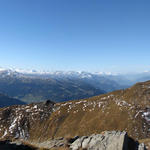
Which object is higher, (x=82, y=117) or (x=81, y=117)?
(x=82, y=117)

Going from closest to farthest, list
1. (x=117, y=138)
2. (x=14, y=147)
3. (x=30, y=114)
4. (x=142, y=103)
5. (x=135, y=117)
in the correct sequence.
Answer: (x=14, y=147)
(x=117, y=138)
(x=135, y=117)
(x=142, y=103)
(x=30, y=114)

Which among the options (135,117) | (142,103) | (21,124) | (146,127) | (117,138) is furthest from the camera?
(21,124)

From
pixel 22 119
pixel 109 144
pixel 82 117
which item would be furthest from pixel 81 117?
pixel 109 144

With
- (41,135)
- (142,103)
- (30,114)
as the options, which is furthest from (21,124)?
(142,103)

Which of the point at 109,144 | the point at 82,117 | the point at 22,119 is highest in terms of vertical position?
the point at 109,144

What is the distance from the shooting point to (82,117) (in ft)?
358

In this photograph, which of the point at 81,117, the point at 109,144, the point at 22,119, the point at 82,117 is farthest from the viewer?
the point at 22,119

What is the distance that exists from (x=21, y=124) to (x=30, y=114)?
1083 centimetres

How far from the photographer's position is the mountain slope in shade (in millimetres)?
92750

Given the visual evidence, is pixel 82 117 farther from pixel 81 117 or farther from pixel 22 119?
pixel 22 119

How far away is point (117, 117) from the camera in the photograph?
→ 96.6 m

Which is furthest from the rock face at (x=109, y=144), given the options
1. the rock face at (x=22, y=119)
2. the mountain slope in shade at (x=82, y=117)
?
the rock face at (x=22, y=119)

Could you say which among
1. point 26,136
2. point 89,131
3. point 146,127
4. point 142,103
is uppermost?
point 142,103

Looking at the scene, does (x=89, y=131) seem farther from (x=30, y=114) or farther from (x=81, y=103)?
(x=30, y=114)
